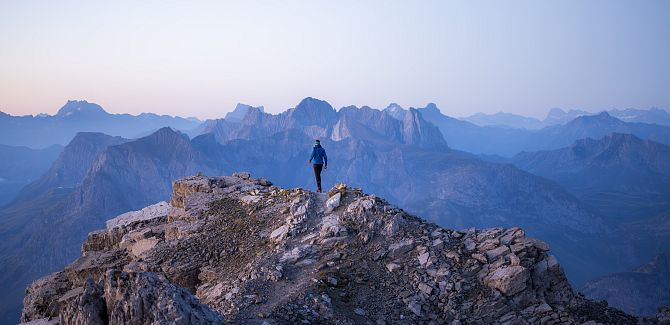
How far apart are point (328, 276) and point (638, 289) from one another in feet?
540

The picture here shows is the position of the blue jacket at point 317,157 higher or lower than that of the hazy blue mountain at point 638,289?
Answer: higher

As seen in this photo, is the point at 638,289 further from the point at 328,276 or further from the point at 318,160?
the point at 328,276

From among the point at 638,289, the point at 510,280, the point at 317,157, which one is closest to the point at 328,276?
the point at 510,280

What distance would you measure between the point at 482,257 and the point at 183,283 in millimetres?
12666

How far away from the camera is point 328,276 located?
16.0 meters

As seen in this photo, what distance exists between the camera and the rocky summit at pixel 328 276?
1205 centimetres

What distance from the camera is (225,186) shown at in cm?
2808

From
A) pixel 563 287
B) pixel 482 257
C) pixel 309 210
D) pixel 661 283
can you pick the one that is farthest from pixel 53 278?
pixel 661 283

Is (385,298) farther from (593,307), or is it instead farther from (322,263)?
(593,307)

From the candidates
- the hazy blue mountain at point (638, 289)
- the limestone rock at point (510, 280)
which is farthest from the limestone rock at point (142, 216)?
the hazy blue mountain at point (638, 289)

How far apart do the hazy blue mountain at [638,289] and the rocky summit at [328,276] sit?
145 m

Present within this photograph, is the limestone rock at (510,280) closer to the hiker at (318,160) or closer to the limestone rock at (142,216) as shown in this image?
the hiker at (318,160)

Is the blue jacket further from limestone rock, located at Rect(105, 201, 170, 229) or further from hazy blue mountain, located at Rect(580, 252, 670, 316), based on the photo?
hazy blue mountain, located at Rect(580, 252, 670, 316)

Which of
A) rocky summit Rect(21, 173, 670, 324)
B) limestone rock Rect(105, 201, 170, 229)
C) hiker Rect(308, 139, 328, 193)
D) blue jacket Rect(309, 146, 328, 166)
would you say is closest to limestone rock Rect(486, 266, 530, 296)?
rocky summit Rect(21, 173, 670, 324)
